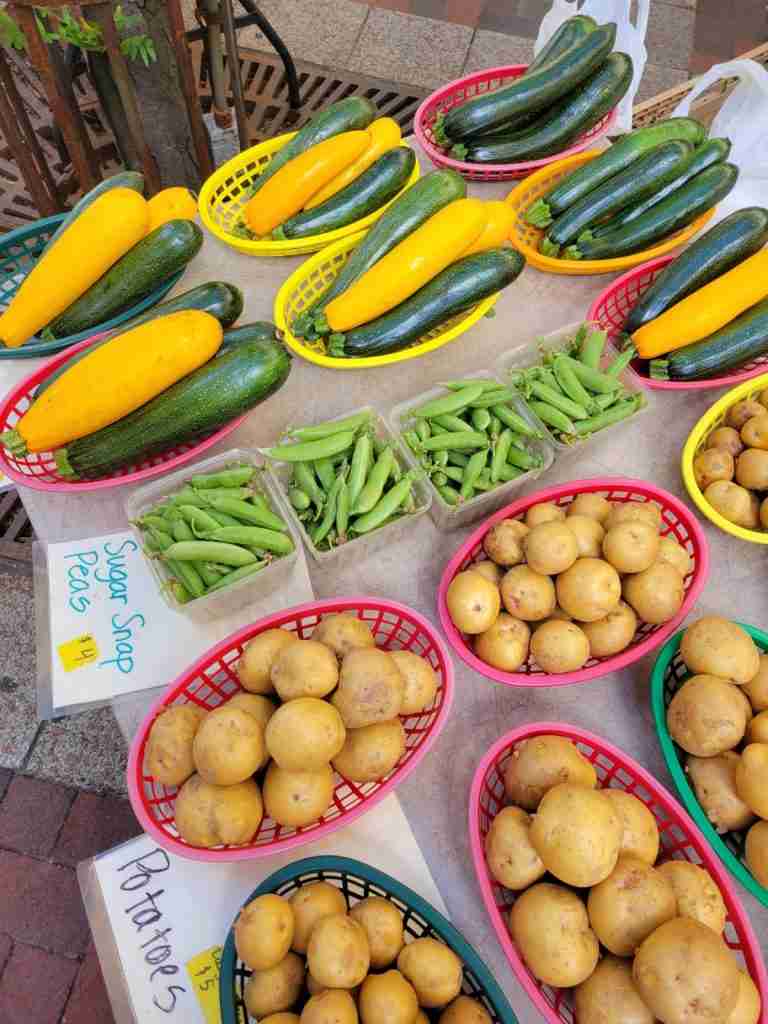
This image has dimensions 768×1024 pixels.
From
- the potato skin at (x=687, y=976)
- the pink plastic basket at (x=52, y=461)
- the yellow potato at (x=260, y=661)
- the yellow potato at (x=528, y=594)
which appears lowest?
the potato skin at (x=687, y=976)

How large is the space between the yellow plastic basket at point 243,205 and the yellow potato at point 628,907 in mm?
1431

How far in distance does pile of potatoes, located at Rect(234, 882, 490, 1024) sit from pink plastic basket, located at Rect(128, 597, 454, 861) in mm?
89

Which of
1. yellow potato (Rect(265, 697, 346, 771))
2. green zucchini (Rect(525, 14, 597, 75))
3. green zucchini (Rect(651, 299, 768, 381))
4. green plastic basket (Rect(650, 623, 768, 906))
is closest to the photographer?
yellow potato (Rect(265, 697, 346, 771))

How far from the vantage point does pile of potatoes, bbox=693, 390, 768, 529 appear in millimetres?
1307

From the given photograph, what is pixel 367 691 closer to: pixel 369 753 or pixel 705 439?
pixel 369 753

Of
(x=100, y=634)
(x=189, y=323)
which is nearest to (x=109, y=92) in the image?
(x=189, y=323)

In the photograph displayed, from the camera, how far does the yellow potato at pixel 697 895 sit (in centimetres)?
88

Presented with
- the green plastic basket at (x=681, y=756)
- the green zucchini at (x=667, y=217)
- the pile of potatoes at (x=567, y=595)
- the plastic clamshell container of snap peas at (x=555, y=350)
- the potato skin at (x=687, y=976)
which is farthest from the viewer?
the green zucchini at (x=667, y=217)

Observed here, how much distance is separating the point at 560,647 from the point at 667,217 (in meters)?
1.12

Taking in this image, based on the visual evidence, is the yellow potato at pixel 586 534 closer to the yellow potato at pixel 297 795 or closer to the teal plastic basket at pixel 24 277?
the yellow potato at pixel 297 795

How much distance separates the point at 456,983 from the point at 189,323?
1.14 metres

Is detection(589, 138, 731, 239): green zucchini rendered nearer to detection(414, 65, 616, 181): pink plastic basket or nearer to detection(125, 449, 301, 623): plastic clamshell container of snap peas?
detection(414, 65, 616, 181): pink plastic basket

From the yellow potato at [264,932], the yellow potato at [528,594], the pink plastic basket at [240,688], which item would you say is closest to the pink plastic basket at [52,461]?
the pink plastic basket at [240,688]

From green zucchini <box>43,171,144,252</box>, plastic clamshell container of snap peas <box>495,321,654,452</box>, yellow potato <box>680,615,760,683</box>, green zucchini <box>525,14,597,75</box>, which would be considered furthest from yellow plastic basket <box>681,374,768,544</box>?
green zucchini <box>43,171,144,252</box>
